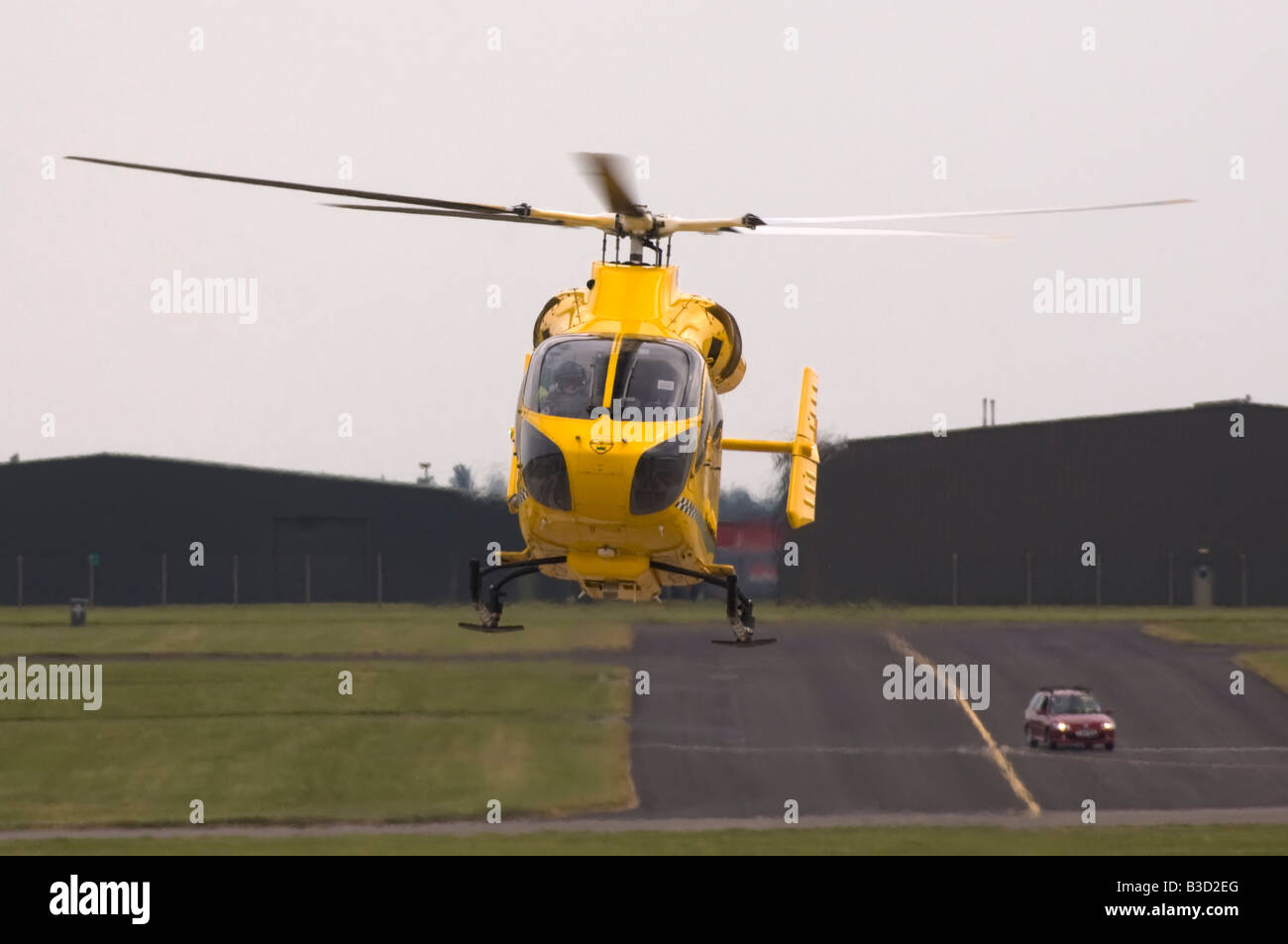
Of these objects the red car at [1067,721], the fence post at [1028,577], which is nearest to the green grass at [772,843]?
the red car at [1067,721]

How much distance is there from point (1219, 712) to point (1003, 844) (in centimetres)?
2209

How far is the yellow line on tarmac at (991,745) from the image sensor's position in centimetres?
6625

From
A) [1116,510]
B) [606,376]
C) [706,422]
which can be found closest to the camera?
[606,376]

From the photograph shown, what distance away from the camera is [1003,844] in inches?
2325

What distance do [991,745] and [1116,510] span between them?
98.3 ft

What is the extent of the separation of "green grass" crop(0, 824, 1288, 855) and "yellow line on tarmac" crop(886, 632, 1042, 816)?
14.1 ft

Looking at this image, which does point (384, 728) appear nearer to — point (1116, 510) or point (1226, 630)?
Answer: point (1226, 630)

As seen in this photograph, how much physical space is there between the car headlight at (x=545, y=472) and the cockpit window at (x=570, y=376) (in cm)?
42

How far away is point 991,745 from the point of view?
240ft

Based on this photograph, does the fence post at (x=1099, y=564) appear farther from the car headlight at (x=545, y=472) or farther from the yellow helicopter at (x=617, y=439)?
the car headlight at (x=545, y=472)

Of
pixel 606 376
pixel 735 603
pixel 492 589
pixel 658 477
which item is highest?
pixel 606 376

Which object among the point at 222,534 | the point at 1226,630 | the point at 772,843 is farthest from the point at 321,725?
the point at 1226,630
